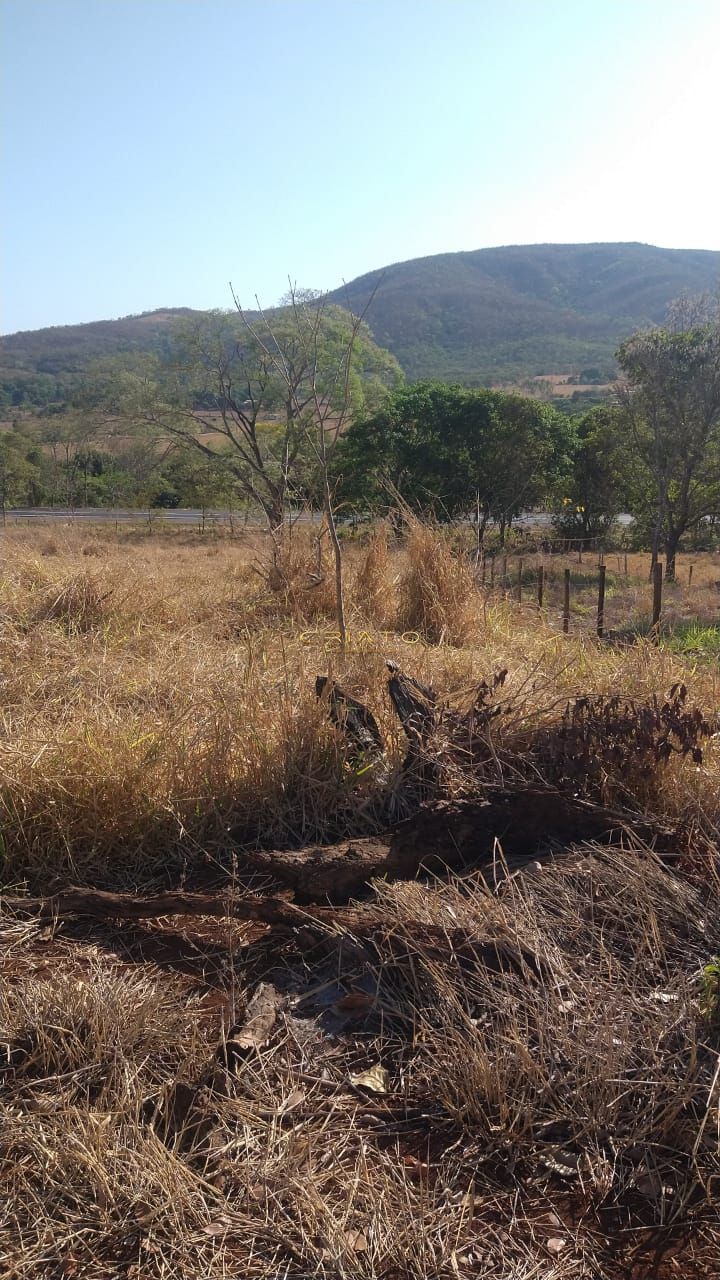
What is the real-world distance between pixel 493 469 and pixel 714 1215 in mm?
22610

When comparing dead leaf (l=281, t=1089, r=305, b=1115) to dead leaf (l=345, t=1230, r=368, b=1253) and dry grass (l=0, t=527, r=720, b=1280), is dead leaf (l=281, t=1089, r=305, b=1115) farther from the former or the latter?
dead leaf (l=345, t=1230, r=368, b=1253)

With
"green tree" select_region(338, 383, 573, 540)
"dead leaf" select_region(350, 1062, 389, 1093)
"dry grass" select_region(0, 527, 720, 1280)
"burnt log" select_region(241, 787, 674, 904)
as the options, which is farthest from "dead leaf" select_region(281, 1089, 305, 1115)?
"green tree" select_region(338, 383, 573, 540)

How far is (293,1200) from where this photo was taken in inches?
66.1

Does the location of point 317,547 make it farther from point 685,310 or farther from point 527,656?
point 685,310

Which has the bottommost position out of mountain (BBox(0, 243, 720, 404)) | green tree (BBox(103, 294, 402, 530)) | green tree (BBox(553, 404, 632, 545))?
green tree (BBox(553, 404, 632, 545))

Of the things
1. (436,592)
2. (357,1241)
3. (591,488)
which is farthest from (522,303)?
(357,1241)

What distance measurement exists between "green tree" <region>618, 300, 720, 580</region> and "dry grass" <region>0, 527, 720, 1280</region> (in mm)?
15857

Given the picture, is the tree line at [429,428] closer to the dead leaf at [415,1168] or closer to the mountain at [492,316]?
the mountain at [492,316]

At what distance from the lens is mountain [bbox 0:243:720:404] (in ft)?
256

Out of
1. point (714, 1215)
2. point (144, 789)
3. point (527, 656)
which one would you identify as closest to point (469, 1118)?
point (714, 1215)

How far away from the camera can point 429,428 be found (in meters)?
23.5

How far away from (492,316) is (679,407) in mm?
103427

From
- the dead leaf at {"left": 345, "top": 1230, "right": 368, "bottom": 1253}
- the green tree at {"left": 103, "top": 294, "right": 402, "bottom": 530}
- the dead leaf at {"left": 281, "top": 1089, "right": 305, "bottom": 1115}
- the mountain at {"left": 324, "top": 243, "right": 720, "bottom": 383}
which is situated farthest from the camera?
the mountain at {"left": 324, "top": 243, "right": 720, "bottom": 383}

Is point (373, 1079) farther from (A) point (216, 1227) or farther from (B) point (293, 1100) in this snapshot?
(A) point (216, 1227)
